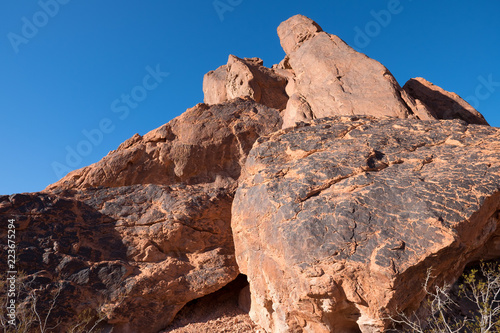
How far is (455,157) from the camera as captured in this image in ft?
30.0

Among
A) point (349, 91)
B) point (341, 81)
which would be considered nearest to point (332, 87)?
point (341, 81)

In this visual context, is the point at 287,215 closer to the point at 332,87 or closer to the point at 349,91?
the point at 349,91

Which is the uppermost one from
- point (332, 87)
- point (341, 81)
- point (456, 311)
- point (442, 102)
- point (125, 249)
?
point (341, 81)

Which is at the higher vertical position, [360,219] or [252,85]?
[252,85]

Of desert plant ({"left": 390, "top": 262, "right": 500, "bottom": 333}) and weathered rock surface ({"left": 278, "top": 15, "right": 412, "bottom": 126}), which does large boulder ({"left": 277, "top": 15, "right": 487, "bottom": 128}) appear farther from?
desert plant ({"left": 390, "top": 262, "right": 500, "bottom": 333})

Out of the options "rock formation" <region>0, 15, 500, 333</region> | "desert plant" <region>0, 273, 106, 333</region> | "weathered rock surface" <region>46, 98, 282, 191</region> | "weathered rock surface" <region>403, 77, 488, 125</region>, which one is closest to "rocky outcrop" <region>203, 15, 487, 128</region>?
"weathered rock surface" <region>403, 77, 488, 125</region>

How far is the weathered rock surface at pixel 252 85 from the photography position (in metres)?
20.8

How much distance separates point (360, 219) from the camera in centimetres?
777

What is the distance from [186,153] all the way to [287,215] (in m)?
8.01

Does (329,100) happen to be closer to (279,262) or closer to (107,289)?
(279,262)

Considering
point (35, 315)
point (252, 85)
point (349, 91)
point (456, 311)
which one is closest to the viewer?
point (456, 311)

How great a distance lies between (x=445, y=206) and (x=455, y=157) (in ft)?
7.04

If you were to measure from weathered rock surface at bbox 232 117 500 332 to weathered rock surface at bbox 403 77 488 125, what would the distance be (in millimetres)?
6855

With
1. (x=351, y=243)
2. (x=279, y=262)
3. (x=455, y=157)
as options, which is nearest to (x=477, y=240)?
(x=455, y=157)
